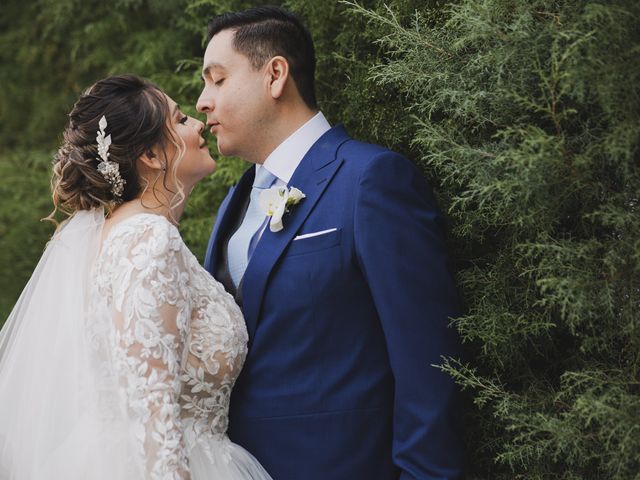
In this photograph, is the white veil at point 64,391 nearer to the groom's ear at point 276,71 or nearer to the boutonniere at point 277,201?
the boutonniere at point 277,201

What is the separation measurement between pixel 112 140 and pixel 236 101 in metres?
0.54

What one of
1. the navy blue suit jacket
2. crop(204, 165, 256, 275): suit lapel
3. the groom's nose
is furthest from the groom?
the groom's nose

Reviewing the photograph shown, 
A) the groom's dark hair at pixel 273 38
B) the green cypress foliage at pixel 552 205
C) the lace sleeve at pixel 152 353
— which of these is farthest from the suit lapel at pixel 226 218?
the green cypress foliage at pixel 552 205

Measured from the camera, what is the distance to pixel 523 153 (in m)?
2.19

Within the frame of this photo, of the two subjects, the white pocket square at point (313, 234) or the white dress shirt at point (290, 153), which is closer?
the white pocket square at point (313, 234)

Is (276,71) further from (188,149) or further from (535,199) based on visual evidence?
(535,199)

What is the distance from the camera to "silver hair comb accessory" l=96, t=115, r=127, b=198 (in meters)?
2.88

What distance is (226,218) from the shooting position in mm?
3395

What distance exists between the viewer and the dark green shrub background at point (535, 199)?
2.11 metres

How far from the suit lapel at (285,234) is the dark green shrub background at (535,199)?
404 millimetres

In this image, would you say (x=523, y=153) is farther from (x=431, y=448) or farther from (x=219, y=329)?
(x=219, y=329)

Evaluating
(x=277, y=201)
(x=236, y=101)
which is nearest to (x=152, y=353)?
(x=277, y=201)

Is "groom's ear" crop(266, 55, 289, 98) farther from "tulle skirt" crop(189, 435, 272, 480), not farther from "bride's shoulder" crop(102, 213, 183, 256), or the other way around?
"tulle skirt" crop(189, 435, 272, 480)

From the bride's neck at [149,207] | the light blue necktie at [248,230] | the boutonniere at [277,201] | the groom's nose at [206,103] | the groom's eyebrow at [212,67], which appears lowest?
the light blue necktie at [248,230]
